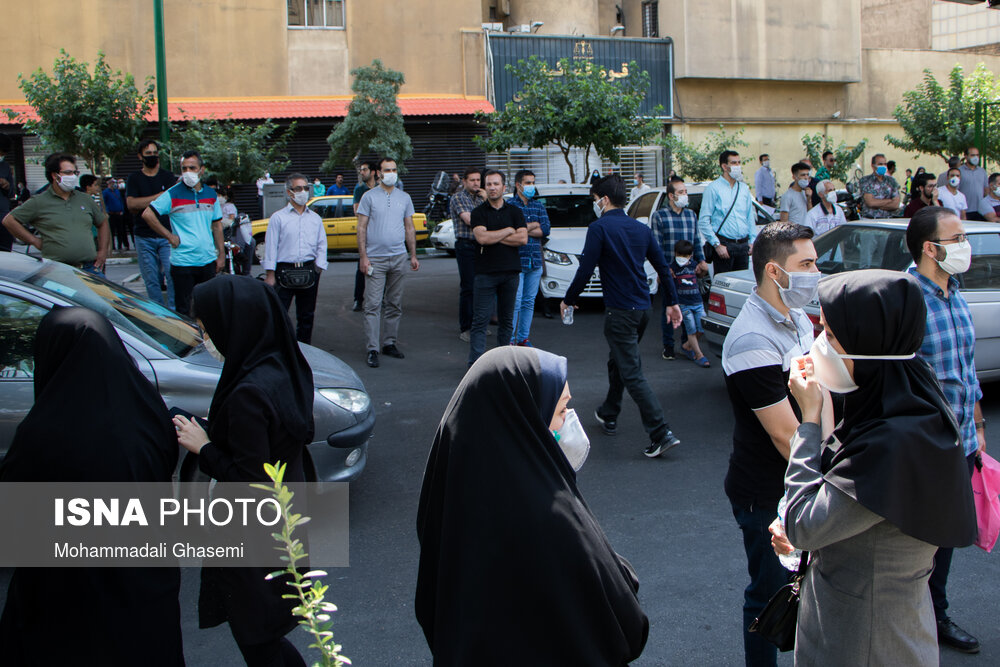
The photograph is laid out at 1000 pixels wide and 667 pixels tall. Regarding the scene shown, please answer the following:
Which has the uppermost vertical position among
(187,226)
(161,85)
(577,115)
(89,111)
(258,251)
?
(89,111)

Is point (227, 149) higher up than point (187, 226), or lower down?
higher up

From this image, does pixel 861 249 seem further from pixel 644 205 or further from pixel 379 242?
pixel 644 205

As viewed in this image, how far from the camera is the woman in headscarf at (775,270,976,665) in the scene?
231 centimetres

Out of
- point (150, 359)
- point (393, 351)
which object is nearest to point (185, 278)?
point (393, 351)

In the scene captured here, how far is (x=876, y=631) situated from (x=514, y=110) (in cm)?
1433

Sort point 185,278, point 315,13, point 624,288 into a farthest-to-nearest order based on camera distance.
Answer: point 315,13 → point 185,278 → point 624,288

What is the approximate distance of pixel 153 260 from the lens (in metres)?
9.57

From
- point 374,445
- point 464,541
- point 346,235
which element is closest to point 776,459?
point 464,541

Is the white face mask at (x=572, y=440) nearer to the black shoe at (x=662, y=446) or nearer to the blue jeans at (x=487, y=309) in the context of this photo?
the black shoe at (x=662, y=446)

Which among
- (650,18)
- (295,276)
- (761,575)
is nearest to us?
(761,575)

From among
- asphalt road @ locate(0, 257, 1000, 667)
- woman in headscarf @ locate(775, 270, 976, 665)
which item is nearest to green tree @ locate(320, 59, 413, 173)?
asphalt road @ locate(0, 257, 1000, 667)

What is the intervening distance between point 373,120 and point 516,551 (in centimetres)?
2047

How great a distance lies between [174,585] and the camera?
2934 millimetres

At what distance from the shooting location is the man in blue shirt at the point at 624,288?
6.69 m
